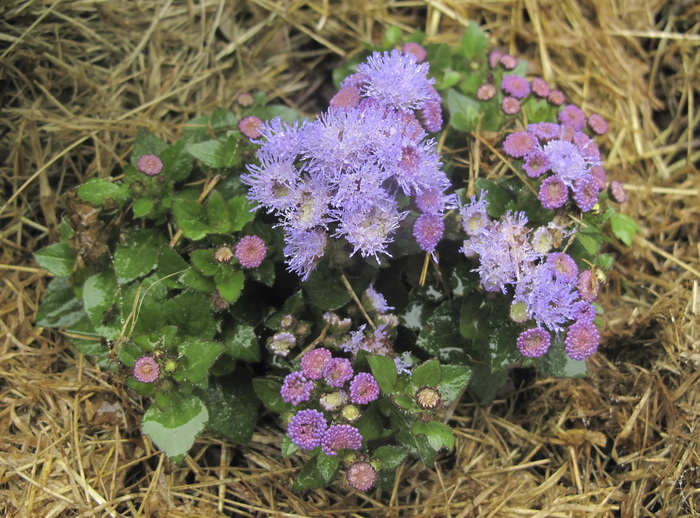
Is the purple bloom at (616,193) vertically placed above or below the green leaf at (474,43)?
below

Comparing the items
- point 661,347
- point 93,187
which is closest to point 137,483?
point 93,187

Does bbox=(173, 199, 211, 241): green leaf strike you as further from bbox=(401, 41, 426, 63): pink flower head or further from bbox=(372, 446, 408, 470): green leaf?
bbox=(401, 41, 426, 63): pink flower head

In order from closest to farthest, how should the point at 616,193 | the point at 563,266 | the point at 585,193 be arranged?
the point at 563,266, the point at 585,193, the point at 616,193

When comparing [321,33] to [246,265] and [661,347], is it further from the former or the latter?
[661,347]

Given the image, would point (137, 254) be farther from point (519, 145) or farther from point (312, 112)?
point (519, 145)

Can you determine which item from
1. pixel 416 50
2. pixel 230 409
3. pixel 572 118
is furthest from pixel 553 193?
pixel 230 409

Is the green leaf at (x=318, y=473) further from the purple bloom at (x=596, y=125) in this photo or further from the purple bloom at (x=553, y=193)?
the purple bloom at (x=596, y=125)

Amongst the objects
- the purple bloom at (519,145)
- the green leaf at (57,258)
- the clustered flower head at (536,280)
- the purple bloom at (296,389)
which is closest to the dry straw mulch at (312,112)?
the green leaf at (57,258)
